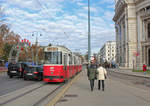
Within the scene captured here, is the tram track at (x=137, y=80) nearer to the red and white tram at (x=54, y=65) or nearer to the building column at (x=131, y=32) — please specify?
the red and white tram at (x=54, y=65)

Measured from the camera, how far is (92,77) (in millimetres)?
11547

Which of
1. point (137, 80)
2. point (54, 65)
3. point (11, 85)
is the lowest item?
point (137, 80)

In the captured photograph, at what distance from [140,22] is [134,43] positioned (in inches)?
219

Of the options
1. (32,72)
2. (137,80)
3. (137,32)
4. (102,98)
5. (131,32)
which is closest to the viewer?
(102,98)

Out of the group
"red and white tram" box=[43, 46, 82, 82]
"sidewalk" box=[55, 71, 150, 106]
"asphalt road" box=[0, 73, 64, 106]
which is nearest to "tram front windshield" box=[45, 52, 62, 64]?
"red and white tram" box=[43, 46, 82, 82]

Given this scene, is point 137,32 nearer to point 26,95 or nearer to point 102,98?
point 102,98

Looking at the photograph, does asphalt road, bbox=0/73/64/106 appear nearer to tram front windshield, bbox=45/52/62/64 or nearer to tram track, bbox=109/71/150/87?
tram front windshield, bbox=45/52/62/64

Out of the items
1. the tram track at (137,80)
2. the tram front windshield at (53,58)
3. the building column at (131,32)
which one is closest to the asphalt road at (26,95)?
the tram front windshield at (53,58)

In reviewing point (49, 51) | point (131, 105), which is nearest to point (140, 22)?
point (49, 51)

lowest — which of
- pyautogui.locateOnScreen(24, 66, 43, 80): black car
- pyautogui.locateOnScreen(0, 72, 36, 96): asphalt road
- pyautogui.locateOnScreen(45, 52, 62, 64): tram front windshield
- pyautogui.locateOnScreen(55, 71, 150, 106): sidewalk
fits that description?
pyautogui.locateOnScreen(0, 72, 36, 96): asphalt road

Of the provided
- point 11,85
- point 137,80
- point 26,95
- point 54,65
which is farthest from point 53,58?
point 137,80

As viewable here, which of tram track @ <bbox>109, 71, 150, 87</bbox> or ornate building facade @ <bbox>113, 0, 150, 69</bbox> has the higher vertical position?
ornate building facade @ <bbox>113, 0, 150, 69</bbox>

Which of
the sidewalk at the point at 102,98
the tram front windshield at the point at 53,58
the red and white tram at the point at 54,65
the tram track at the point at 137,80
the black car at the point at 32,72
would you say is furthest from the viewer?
the black car at the point at 32,72

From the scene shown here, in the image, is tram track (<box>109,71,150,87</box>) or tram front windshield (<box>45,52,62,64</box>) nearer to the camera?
tram front windshield (<box>45,52,62,64</box>)
